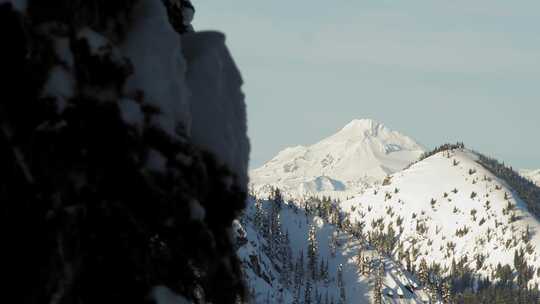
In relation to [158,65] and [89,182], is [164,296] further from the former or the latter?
[158,65]

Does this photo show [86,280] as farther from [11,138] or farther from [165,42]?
[165,42]

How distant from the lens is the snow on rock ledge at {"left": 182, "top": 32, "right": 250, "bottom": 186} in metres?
18.8

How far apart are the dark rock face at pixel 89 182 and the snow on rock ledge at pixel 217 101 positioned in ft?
1.80

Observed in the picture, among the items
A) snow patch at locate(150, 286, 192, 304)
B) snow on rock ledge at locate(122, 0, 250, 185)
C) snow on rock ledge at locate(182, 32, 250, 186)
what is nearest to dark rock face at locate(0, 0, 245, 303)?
snow patch at locate(150, 286, 192, 304)

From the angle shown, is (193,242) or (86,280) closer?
(86,280)

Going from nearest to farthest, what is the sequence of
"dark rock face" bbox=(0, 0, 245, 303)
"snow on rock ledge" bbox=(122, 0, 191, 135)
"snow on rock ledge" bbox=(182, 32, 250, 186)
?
"dark rock face" bbox=(0, 0, 245, 303), "snow on rock ledge" bbox=(122, 0, 191, 135), "snow on rock ledge" bbox=(182, 32, 250, 186)

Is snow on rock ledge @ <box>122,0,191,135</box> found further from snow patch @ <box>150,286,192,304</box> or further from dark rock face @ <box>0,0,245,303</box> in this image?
snow patch @ <box>150,286,192,304</box>

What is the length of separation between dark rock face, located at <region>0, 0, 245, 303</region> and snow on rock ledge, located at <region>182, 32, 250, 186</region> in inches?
21.6

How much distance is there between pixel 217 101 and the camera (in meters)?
19.3

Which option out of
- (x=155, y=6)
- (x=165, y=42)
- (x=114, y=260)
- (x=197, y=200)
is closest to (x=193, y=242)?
(x=197, y=200)

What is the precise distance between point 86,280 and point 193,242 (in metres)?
3.08

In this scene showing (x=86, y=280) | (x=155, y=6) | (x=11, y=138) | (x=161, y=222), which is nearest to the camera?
(x=11, y=138)

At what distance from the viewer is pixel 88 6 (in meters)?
16.3

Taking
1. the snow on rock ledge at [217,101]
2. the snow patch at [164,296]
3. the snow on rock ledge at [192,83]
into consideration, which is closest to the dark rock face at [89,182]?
the snow patch at [164,296]
